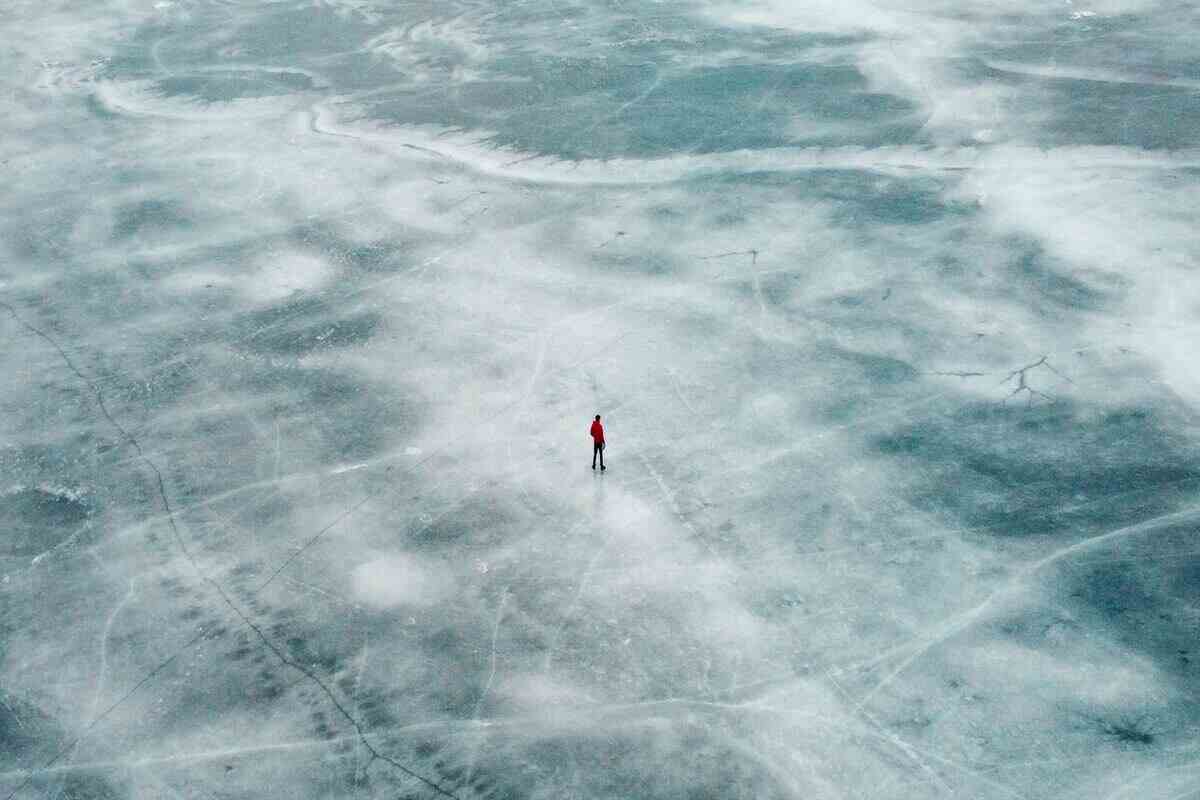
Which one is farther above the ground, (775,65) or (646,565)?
(775,65)

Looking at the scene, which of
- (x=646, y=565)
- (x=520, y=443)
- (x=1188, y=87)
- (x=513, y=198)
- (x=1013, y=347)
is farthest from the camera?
(x=1188, y=87)

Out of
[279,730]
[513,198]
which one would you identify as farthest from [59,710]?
[513,198]

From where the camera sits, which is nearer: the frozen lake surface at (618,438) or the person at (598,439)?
the frozen lake surface at (618,438)

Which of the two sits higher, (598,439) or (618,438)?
(598,439)

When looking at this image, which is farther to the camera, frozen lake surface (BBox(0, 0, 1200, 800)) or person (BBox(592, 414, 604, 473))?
person (BBox(592, 414, 604, 473))

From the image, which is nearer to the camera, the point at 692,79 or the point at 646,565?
the point at 646,565

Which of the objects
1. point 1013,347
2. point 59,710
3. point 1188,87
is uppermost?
point 1188,87

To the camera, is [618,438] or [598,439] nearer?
[598,439]

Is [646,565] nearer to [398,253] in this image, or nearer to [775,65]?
[398,253]
